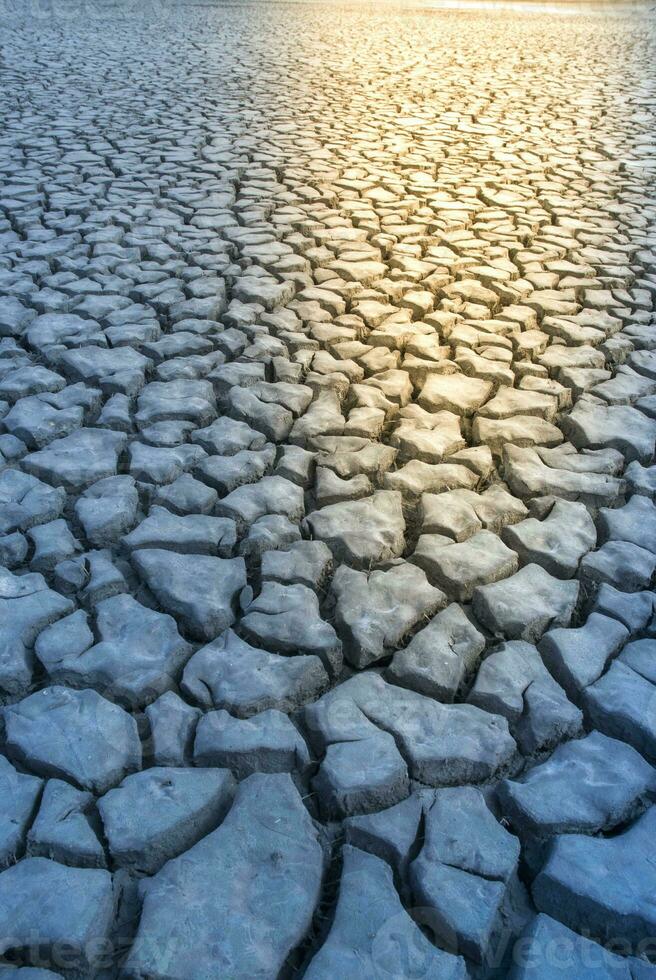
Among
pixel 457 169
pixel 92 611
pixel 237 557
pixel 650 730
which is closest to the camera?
pixel 650 730

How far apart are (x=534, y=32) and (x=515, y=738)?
11.8 metres

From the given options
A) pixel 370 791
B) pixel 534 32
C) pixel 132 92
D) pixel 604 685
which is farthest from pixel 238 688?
pixel 534 32

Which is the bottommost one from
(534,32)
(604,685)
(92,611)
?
(92,611)

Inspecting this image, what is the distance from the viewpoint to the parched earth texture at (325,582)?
3.49ft

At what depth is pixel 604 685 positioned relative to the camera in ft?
4.53

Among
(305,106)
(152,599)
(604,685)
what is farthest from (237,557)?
(305,106)

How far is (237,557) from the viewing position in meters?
1.68

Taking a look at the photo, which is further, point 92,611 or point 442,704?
point 92,611

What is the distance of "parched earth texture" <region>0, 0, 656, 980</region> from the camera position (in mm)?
1062

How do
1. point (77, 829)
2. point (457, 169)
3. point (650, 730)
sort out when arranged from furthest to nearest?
point (457, 169) → point (650, 730) → point (77, 829)

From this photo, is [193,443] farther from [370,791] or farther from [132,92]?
[132,92]

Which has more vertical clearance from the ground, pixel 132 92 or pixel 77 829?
pixel 132 92

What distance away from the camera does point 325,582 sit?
163 centimetres

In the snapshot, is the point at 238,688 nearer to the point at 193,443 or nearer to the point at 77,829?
the point at 77,829
